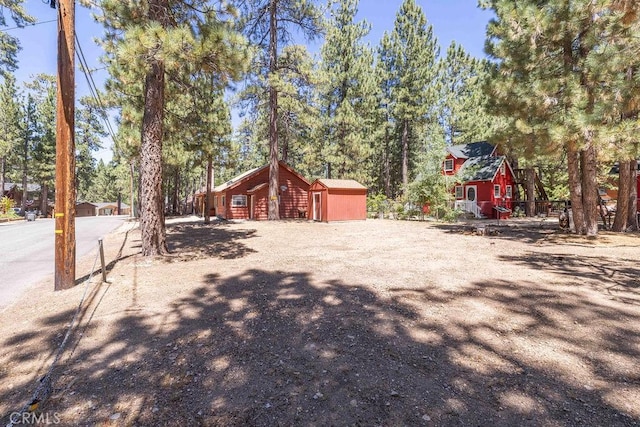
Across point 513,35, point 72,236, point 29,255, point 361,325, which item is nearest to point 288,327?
point 361,325

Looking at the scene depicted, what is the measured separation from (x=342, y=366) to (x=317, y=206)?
65.4ft

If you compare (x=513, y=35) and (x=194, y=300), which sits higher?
(x=513, y=35)

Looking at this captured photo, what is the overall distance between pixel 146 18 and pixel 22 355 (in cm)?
744

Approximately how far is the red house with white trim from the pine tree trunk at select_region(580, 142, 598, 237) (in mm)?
11518

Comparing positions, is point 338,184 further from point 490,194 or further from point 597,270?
point 597,270

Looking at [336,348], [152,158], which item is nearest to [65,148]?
[152,158]

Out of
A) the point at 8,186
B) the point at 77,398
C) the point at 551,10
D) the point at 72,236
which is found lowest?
the point at 77,398

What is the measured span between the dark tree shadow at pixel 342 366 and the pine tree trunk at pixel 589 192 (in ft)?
31.8

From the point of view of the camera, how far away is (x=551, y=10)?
→ 1074 cm

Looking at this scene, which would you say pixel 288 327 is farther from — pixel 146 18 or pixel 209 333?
pixel 146 18

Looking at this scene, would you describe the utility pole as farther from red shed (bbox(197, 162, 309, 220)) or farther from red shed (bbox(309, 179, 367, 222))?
red shed (bbox(197, 162, 309, 220))

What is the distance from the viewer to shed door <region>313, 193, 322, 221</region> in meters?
22.4

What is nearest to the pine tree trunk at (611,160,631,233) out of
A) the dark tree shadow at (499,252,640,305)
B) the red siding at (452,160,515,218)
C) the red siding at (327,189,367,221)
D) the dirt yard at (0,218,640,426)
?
the dark tree shadow at (499,252,640,305)

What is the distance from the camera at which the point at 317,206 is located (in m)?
22.8
